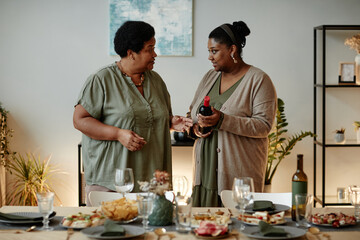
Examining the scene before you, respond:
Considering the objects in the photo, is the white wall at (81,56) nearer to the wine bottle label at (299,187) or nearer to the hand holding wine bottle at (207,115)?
the hand holding wine bottle at (207,115)

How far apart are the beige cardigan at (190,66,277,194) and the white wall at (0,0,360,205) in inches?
70.3

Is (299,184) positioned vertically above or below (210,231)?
above

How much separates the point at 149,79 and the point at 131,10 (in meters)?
1.83

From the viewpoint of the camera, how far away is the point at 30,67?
478cm

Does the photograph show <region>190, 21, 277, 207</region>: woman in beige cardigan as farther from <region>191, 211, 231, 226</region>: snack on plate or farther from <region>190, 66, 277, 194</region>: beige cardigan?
<region>191, 211, 231, 226</region>: snack on plate

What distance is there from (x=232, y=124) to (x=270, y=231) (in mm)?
1013

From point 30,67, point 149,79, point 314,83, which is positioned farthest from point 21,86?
point 314,83

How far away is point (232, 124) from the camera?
9.62ft

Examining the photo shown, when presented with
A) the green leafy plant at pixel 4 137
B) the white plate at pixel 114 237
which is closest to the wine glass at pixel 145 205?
the white plate at pixel 114 237

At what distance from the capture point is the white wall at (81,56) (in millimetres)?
4746

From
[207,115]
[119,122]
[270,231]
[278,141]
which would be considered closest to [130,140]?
[119,122]

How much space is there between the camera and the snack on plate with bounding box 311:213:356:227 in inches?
85.1

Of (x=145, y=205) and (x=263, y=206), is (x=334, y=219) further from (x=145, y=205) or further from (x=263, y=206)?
(x=145, y=205)

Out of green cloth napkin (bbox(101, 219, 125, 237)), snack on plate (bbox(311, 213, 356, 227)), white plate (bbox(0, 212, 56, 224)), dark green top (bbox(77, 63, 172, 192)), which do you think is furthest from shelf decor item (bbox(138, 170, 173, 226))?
dark green top (bbox(77, 63, 172, 192))
